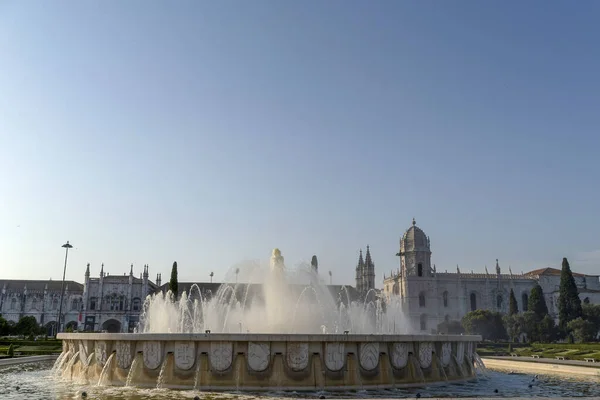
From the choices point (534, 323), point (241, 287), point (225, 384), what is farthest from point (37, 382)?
point (534, 323)

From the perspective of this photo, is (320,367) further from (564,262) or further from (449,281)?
(449,281)

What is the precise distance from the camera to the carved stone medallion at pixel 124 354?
15.7 m

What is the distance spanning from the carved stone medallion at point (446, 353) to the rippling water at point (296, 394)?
0.83 meters

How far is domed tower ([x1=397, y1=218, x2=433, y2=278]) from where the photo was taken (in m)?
91.4

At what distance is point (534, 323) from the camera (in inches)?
2682

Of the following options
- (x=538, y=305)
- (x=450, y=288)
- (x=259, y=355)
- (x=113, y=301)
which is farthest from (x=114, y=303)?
(x=259, y=355)

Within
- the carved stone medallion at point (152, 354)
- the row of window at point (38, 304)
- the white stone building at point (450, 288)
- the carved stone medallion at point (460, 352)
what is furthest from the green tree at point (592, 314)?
the row of window at point (38, 304)

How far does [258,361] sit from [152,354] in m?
3.13

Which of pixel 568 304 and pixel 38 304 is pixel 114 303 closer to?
pixel 38 304

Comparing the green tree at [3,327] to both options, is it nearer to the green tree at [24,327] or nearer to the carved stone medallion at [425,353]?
the green tree at [24,327]

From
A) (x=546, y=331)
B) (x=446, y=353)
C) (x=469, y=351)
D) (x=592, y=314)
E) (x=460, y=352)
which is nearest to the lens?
(x=446, y=353)

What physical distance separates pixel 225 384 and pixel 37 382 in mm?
6923

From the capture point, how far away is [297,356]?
1499 cm

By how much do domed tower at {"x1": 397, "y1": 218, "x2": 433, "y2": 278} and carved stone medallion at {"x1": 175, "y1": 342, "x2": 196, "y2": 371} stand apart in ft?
261
